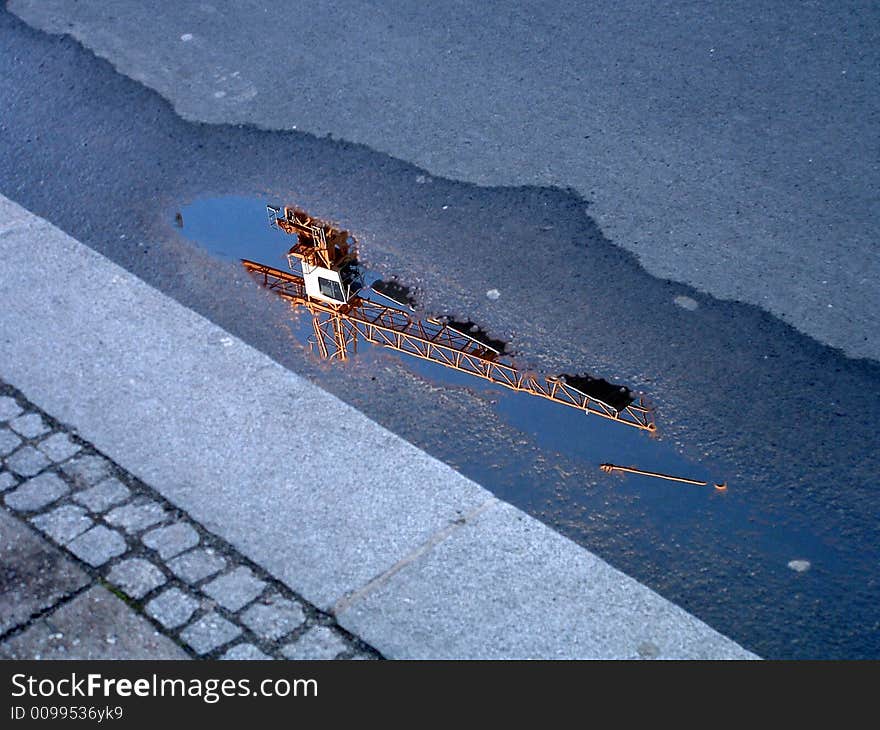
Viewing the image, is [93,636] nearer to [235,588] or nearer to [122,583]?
[122,583]

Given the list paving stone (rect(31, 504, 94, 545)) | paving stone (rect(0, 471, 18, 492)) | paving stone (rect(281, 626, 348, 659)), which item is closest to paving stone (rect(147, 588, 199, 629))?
paving stone (rect(281, 626, 348, 659))

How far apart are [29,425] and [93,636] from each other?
1.36 m

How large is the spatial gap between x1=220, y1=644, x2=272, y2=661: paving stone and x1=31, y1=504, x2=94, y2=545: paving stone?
0.95 metres

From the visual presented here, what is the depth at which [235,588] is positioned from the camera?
3.98 meters

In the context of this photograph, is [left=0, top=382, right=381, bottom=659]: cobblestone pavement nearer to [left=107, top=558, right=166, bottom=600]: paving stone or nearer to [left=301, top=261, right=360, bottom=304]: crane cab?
[left=107, top=558, right=166, bottom=600]: paving stone

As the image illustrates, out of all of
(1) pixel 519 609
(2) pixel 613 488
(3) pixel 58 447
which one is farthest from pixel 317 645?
(3) pixel 58 447

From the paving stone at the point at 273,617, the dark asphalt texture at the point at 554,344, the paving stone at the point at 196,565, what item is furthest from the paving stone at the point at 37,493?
the dark asphalt texture at the point at 554,344

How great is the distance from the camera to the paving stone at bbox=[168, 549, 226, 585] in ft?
13.2

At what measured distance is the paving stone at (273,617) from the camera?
12.5 ft

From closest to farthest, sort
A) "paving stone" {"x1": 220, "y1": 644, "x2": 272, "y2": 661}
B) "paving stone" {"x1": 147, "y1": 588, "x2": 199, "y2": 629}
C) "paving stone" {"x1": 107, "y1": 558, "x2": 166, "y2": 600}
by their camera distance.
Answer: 1. "paving stone" {"x1": 220, "y1": 644, "x2": 272, "y2": 661}
2. "paving stone" {"x1": 147, "y1": 588, "x2": 199, "y2": 629}
3. "paving stone" {"x1": 107, "y1": 558, "x2": 166, "y2": 600}

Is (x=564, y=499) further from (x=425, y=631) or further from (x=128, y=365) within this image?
(x=128, y=365)

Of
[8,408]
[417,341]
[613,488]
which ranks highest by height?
[613,488]

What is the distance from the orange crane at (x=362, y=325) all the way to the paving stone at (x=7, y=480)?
5.20 ft

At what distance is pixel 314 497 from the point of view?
171 inches
